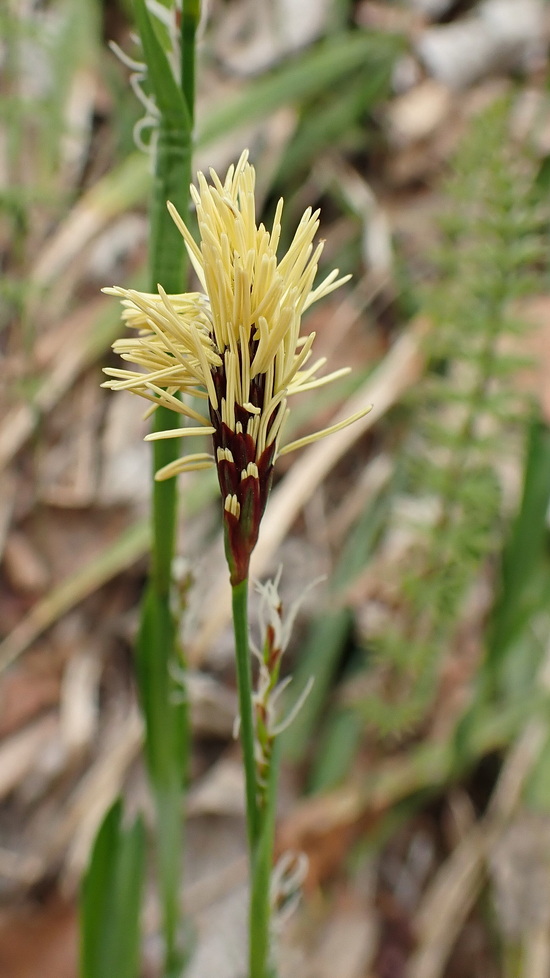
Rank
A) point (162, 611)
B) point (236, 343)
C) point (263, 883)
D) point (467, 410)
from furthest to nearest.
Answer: point (467, 410), point (162, 611), point (263, 883), point (236, 343)

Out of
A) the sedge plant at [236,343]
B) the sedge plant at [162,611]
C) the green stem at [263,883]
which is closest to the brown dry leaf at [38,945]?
the sedge plant at [162,611]

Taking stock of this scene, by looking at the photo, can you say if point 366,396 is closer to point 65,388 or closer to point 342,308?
point 342,308

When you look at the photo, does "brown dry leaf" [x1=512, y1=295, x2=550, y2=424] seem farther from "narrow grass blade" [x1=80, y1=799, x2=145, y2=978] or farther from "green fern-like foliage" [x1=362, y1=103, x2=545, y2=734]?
"narrow grass blade" [x1=80, y1=799, x2=145, y2=978]

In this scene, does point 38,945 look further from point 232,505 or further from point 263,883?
point 232,505

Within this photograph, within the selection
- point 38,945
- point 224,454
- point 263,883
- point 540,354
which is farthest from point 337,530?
point 224,454

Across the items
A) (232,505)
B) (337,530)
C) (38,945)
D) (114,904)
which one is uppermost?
(232,505)

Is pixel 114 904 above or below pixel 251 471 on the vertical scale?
below

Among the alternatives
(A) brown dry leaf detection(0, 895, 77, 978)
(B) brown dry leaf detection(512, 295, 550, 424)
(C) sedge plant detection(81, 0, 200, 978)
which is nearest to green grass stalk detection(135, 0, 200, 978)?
(C) sedge plant detection(81, 0, 200, 978)

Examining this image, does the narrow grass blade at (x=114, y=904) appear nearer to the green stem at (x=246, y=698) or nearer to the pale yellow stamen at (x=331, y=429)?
the green stem at (x=246, y=698)
